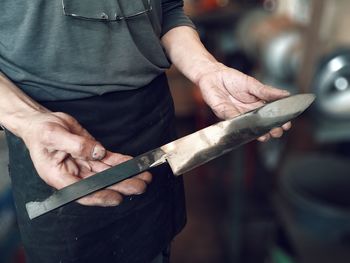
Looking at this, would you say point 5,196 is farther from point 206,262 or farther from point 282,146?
point 282,146

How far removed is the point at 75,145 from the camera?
28 centimetres

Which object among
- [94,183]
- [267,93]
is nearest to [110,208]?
[94,183]

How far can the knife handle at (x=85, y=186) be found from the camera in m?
0.29

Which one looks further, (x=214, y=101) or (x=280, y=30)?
(x=280, y=30)

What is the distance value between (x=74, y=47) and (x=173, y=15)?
0.10 m

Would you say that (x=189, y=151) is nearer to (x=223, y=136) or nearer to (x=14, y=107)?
(x=223, y=136)

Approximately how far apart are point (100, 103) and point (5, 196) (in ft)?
0.47

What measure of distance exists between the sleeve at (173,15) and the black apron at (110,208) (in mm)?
46

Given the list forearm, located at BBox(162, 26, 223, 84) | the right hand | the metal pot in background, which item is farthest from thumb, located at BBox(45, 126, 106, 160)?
the metal pot in background

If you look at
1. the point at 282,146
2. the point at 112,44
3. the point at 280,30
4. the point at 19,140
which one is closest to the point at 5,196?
the point at 19,140

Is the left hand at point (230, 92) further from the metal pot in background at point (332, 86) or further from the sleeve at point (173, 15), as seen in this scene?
the metal pot in background at point (332, 86)

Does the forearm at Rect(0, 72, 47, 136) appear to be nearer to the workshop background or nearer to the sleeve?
the sleeve

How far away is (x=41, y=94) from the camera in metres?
0.31

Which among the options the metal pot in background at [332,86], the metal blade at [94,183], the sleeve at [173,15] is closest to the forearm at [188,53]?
the sleeve at [173,15]
